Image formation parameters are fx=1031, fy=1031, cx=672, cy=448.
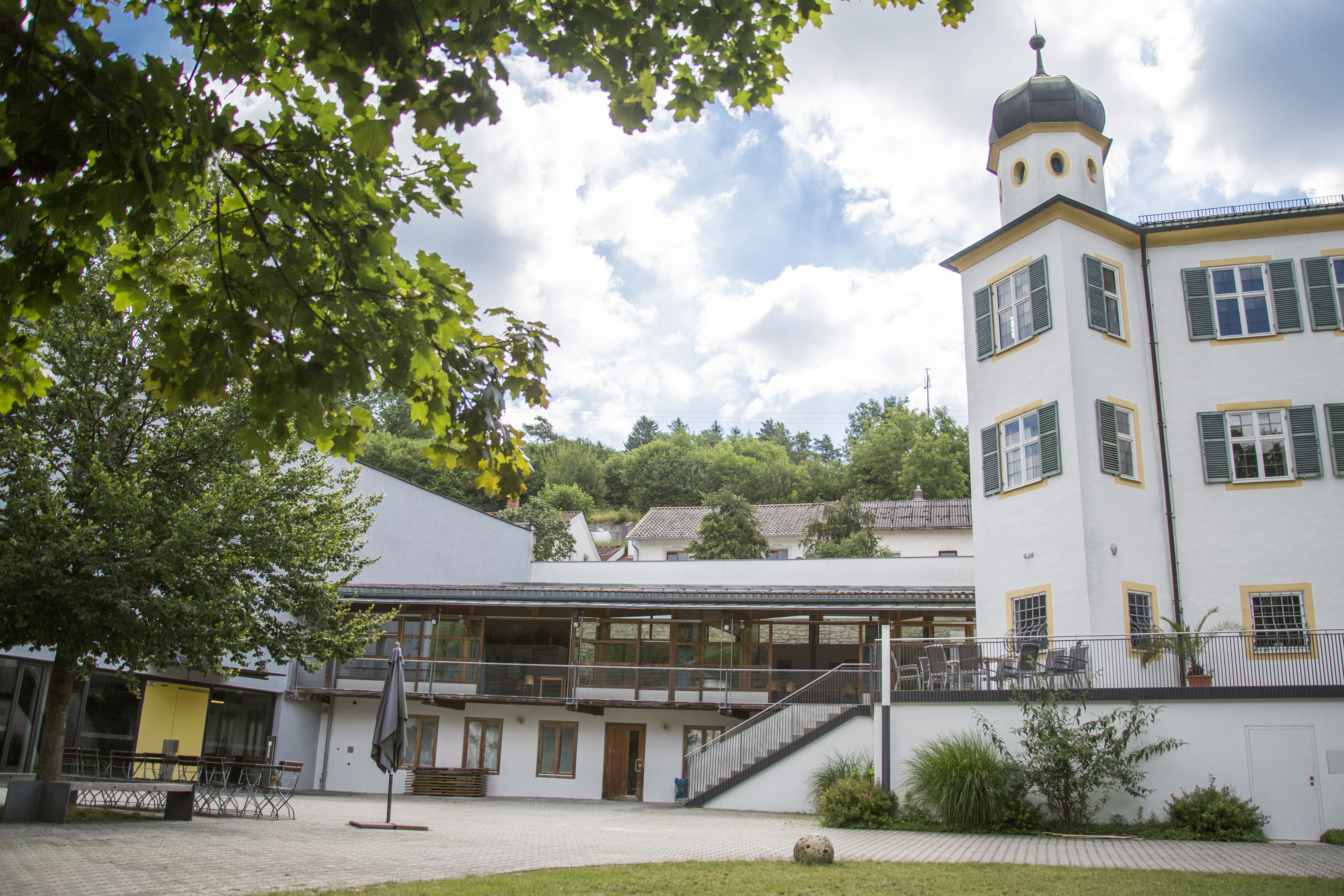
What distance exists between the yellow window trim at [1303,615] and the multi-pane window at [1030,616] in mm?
3091

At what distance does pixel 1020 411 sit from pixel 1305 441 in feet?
15.5

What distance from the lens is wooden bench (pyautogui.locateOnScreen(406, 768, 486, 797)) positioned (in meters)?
25.6

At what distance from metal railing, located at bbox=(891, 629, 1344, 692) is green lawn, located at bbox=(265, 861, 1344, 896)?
19.1 feet

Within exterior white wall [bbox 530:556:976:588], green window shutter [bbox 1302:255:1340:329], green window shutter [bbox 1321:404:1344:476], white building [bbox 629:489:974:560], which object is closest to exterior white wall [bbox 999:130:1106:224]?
green window shutter [bbox 1302:255:1340:329]

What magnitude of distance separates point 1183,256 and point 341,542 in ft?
52.9

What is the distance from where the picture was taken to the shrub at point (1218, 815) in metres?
14.0

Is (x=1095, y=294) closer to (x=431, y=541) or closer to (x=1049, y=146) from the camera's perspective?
(x=1049, y=146)

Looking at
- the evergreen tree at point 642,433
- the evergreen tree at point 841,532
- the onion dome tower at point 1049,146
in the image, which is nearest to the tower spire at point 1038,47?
the onion dome tower at point 1049,146

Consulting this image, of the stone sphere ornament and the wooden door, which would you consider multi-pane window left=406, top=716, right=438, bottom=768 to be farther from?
the stone sphere ornament

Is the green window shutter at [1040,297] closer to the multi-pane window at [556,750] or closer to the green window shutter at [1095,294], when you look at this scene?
the green window shutter at [1095,294]

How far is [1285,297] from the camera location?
61.2 ft

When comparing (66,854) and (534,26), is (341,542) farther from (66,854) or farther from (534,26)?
(534,26)

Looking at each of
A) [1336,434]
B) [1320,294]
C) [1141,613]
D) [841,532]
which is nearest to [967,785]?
[1141,613]

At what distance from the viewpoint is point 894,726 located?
56.0 feet
